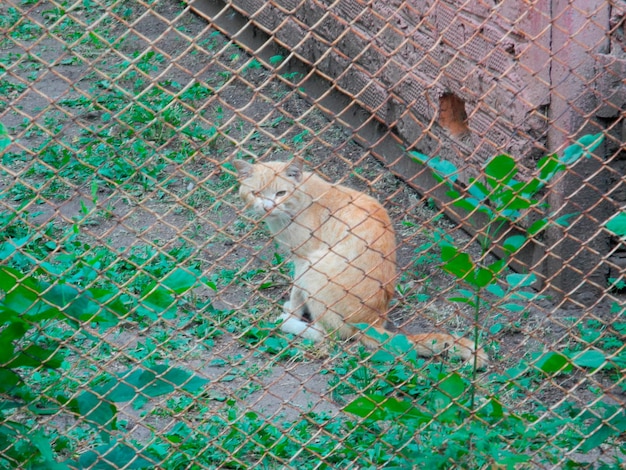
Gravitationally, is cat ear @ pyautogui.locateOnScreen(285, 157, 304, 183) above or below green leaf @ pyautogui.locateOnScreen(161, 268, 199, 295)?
below

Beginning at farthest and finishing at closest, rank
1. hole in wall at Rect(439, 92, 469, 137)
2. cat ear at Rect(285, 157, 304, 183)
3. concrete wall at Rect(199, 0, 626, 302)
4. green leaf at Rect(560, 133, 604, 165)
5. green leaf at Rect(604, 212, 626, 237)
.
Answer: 1. hole in wall at Rect(439, 92, 469, 137)
2. cat ear at Rect(285, 157, 304, 183)
3. concrete wall at Rect(199, 0, 626, 302)
4. green leaf at Rect(604, 212, 626, 237)
5. green leaf at Rect(560, 133, 604, 165)

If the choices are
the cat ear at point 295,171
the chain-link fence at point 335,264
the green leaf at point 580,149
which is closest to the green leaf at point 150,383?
the chain-link fence at point 335,264

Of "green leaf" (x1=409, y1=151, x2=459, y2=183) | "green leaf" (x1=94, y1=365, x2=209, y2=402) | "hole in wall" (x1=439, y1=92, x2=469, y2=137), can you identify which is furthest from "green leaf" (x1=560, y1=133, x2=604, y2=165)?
"hole in wall" (x1=439, y1=92, x2=469, y2=137)

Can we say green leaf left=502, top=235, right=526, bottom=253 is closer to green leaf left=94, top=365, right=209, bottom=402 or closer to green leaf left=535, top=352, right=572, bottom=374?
green leaf left=535, top=352, right=572, bottom=374

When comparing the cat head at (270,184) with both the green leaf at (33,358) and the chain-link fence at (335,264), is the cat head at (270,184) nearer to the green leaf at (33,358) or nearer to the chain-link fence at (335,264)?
the chain-link fence at (335,264)

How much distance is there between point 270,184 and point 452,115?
54.1 inches

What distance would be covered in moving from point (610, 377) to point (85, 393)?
2.61m

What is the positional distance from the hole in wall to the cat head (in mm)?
1145

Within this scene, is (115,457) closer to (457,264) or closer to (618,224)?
(457,264)

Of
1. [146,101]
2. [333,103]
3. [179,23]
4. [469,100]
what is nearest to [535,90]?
[469,100]

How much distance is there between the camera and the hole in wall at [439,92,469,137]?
5168 millimetres

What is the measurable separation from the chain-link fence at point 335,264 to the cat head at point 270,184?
0.7 inches

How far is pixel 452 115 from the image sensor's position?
17.1 ft

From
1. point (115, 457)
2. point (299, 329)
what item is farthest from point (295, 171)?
point (115, 457)
